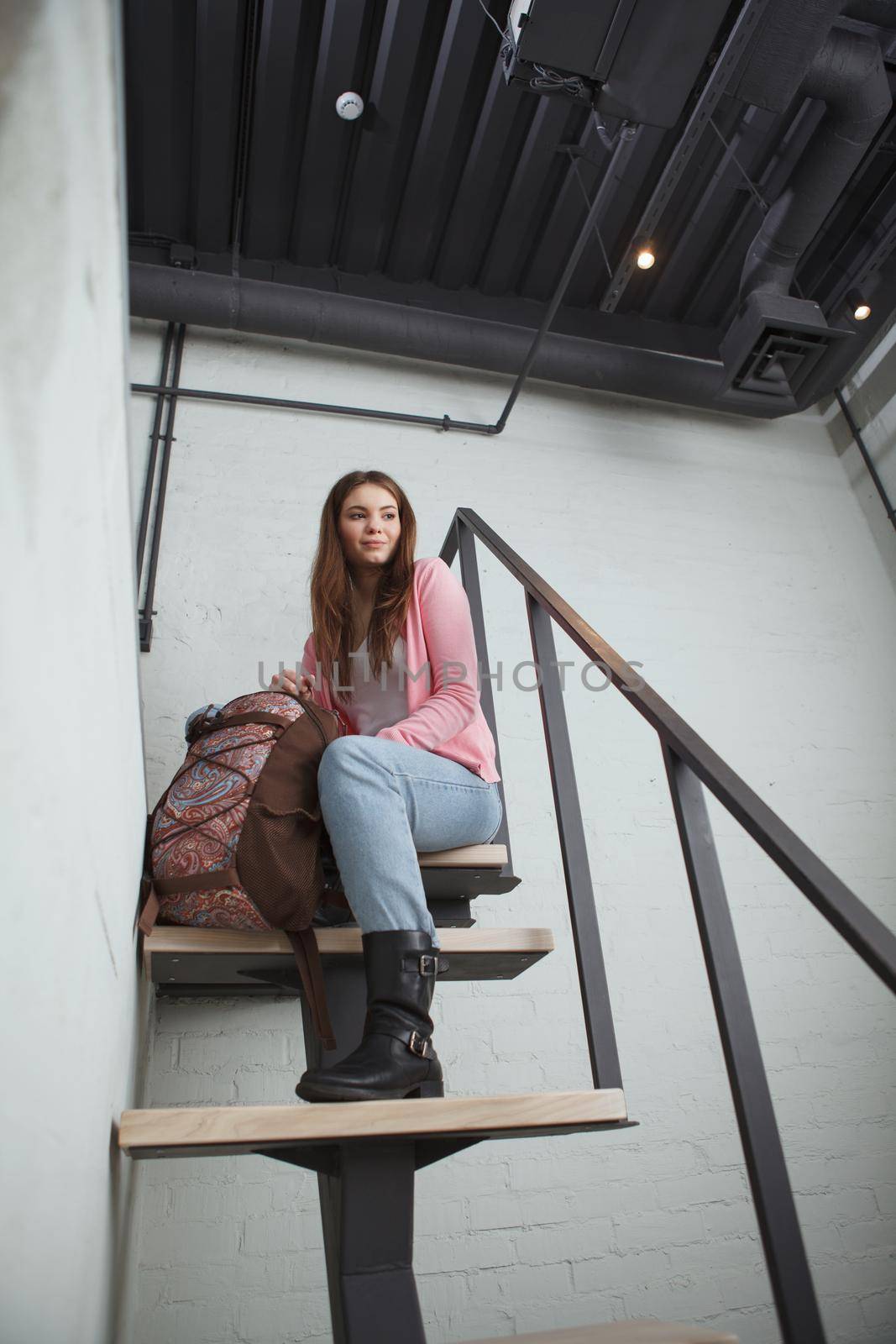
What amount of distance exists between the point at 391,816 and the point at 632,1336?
2.42 feet

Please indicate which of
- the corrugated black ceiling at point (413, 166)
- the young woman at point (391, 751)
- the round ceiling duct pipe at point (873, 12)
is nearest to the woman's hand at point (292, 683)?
the young woman at point (391, 751)

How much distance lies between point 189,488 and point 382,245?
1339mm

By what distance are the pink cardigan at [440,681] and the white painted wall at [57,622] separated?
2.32 feet

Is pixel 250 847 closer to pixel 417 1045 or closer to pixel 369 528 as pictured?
pixel 417 1045

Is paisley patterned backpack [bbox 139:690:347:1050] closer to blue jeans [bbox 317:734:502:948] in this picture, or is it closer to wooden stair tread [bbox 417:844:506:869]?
blue jeans [bbox 317:734:502:948]

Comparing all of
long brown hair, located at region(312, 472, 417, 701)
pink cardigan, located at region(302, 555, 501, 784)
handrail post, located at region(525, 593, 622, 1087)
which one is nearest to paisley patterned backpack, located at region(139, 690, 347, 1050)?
pink cardigan, located at region(302, 555, 501, 784)

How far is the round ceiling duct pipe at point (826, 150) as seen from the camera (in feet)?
9.57

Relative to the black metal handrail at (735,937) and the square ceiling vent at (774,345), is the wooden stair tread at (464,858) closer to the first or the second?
the black metal handrail at (735,937)

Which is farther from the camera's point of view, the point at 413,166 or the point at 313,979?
the point at 413,166

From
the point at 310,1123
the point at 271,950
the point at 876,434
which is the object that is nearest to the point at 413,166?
the point at 876,434

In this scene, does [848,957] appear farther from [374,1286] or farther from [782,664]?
[374,1286]

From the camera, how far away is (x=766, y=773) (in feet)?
10.4

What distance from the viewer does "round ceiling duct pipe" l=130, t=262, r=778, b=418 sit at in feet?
10.6

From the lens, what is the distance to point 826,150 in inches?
121
